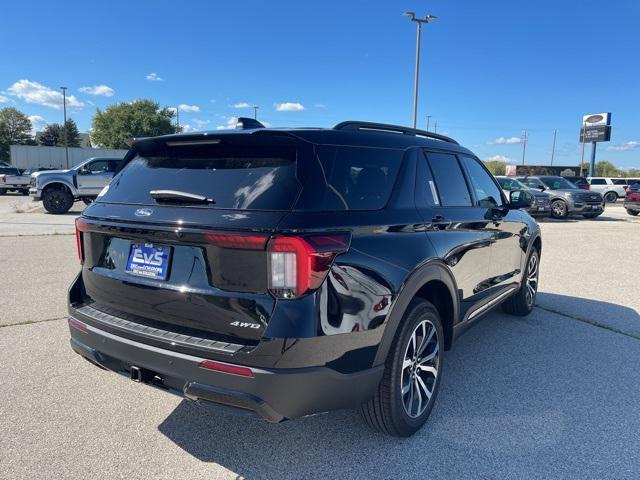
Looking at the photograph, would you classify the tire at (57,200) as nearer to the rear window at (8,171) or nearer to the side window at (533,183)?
the rear window at (8,171)

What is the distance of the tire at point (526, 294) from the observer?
16.9ft

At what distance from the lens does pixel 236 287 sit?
2.17 metres

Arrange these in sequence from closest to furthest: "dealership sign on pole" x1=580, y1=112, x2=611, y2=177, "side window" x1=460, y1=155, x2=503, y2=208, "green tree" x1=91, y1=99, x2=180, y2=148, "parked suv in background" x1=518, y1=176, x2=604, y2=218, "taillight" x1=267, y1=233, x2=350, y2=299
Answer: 1. "taillight" x1=267, y1=233, x2=350, y2=299
2. "side window" x1=460, y1=155, x2=503, y2=208
3. "parked suv in background" x1=518, y1=176, x2=604, y2=218
4. "dealership sign on pole" x1=580, y1=112, x2=611, y2=177
5. "green tree" x1=91, y1=99, x2=180, y2=148

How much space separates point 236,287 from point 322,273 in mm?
403

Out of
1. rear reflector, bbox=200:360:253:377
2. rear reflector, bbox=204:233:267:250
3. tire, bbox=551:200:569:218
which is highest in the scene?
rear reflector, bbox=204:233:267:250

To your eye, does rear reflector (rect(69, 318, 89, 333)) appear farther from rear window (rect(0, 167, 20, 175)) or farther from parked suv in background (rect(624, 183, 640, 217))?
rear window (rect(0, 167, 20, 175))

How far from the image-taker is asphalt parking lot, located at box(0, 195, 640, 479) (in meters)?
2.54

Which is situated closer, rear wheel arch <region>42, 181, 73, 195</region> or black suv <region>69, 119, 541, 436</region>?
black suv <region>69, 119, 541, 436</region>

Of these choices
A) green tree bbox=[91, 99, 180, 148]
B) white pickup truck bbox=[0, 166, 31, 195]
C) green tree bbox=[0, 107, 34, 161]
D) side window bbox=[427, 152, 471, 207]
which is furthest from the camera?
green tree bbox=[0, 107, 34, 161]

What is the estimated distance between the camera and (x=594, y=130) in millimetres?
43750

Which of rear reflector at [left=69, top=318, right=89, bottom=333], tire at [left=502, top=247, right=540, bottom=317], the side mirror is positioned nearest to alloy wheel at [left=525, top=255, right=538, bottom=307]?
tire at [left=502, top=247, right=540, bottom=317]

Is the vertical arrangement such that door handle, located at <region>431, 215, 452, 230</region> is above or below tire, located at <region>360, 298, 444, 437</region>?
above

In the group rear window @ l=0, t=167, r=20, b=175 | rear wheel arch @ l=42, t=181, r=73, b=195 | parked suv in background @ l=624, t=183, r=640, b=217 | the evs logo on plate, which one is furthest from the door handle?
rear window @ l=0, t=167, r=20, b=175

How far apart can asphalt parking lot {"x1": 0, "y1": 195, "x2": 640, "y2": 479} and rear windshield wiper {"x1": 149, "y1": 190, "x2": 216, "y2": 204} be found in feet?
4.67
